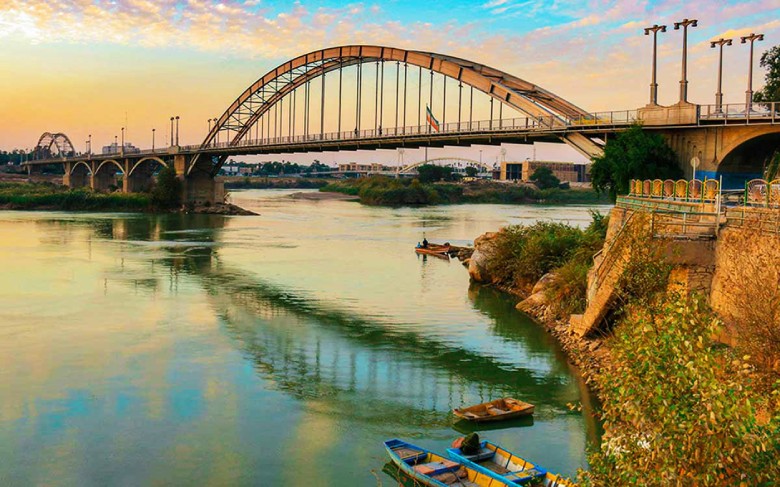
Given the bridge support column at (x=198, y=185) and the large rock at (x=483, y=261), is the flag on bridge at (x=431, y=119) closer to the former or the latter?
the large rock at (x=483, y=261)

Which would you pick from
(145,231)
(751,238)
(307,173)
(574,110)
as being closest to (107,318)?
(751,238)

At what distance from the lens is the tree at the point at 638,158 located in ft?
77.9

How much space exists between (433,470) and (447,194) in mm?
84996

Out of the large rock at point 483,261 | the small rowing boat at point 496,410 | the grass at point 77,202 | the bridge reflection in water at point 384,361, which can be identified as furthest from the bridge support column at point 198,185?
the small rowing boat at point 496,410

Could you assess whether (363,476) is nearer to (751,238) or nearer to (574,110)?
(751,238)

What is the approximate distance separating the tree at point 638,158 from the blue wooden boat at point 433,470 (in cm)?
1569

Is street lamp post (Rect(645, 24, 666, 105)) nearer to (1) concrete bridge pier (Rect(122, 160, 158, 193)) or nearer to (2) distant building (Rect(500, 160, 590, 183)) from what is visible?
(1) concrete bridge pier (Rect(122, 160, 158, 193))

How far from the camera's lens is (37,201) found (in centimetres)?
6469

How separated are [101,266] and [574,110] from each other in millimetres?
19016

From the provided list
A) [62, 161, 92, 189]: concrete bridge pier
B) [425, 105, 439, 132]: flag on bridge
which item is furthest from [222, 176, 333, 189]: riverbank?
[425, 105, 439, 132]: flag on bridge

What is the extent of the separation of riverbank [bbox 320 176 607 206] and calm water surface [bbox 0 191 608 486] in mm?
55757

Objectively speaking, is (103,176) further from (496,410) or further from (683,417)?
(683,417)

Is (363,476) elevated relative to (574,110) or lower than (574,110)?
lower

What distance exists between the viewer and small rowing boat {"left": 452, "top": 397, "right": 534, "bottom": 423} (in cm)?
1231
